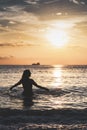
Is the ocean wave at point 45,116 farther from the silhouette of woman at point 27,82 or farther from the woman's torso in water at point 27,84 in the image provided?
the woman's torso in water at point 27,84

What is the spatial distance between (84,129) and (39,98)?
10.8 metres

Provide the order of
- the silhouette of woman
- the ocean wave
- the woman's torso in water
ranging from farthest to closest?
the woman's torso in water → the silhouette of woman → the ocean wave

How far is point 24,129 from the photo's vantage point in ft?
44.6

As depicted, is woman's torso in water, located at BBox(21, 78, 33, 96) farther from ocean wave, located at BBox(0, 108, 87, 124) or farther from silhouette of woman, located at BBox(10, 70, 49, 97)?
ocean wave, located at BBox(0, 108, 87, 124)

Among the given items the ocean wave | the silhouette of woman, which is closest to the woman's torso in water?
the silhouette of woman

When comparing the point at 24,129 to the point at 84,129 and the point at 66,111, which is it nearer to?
the point at 84,129

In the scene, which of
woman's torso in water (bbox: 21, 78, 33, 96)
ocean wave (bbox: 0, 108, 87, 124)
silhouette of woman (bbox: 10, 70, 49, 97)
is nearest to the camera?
ocean wave (bbox: 0, 108, 87, 124)

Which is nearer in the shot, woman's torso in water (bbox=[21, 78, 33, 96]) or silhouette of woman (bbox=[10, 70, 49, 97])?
silhouette of woman (bbox=[10, 70, 49, 97])

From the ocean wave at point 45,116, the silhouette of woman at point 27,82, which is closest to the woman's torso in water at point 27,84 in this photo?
the silhouette of woman at point 27,82

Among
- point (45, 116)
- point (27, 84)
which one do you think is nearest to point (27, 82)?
point (27, 84)

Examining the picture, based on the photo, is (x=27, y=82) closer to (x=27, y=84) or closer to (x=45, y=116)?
(x=27, y=84)

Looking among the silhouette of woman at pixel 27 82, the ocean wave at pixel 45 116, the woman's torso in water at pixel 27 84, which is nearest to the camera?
the ocean wave at pixel 45 116

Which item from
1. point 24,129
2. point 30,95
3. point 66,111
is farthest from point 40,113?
point 30,95

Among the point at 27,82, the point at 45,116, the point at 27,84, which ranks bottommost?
the point at 27,84
